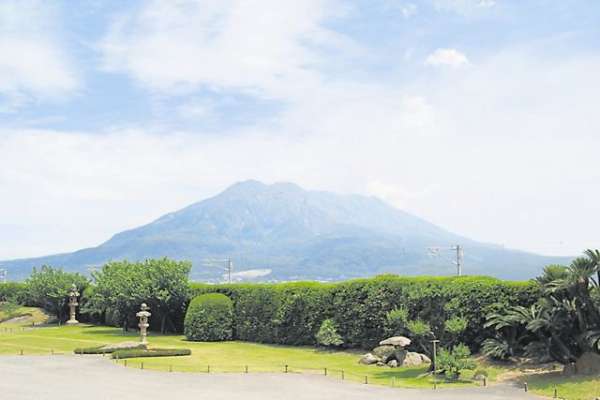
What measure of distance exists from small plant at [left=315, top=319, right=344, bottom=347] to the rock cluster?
14.1ft

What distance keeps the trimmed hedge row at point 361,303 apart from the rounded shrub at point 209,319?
2.37ft

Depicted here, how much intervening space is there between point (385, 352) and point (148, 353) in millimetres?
12849

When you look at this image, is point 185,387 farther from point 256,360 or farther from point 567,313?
point 567,313

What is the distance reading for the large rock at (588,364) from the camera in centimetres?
2569

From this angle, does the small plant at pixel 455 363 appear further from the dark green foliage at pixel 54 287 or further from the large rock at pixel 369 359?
the dark green foliage at pixel 54 287

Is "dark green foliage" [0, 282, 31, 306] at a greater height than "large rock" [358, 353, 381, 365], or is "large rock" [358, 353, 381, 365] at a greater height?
"dark green foliage" [0, 282, 31, 306]

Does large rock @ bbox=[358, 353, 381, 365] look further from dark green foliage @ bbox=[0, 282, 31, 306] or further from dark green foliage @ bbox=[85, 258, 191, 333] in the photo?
dark green foliage @ bbox=[0, 282, 31, 306]

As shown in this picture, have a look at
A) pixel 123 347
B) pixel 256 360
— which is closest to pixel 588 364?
pixel 256 360

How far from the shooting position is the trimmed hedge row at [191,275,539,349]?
32344 mm

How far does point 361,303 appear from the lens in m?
39.0

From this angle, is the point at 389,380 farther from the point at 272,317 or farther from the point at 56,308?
the point at 56,308

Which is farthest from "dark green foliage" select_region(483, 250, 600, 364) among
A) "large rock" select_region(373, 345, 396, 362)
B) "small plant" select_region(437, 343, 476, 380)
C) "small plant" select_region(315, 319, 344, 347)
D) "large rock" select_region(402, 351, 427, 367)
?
"small plant" select_region(315, 319, 344, 347)

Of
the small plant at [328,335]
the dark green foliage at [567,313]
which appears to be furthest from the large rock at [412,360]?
the small plant at [328,335]

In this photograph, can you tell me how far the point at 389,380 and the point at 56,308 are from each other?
42538mm
